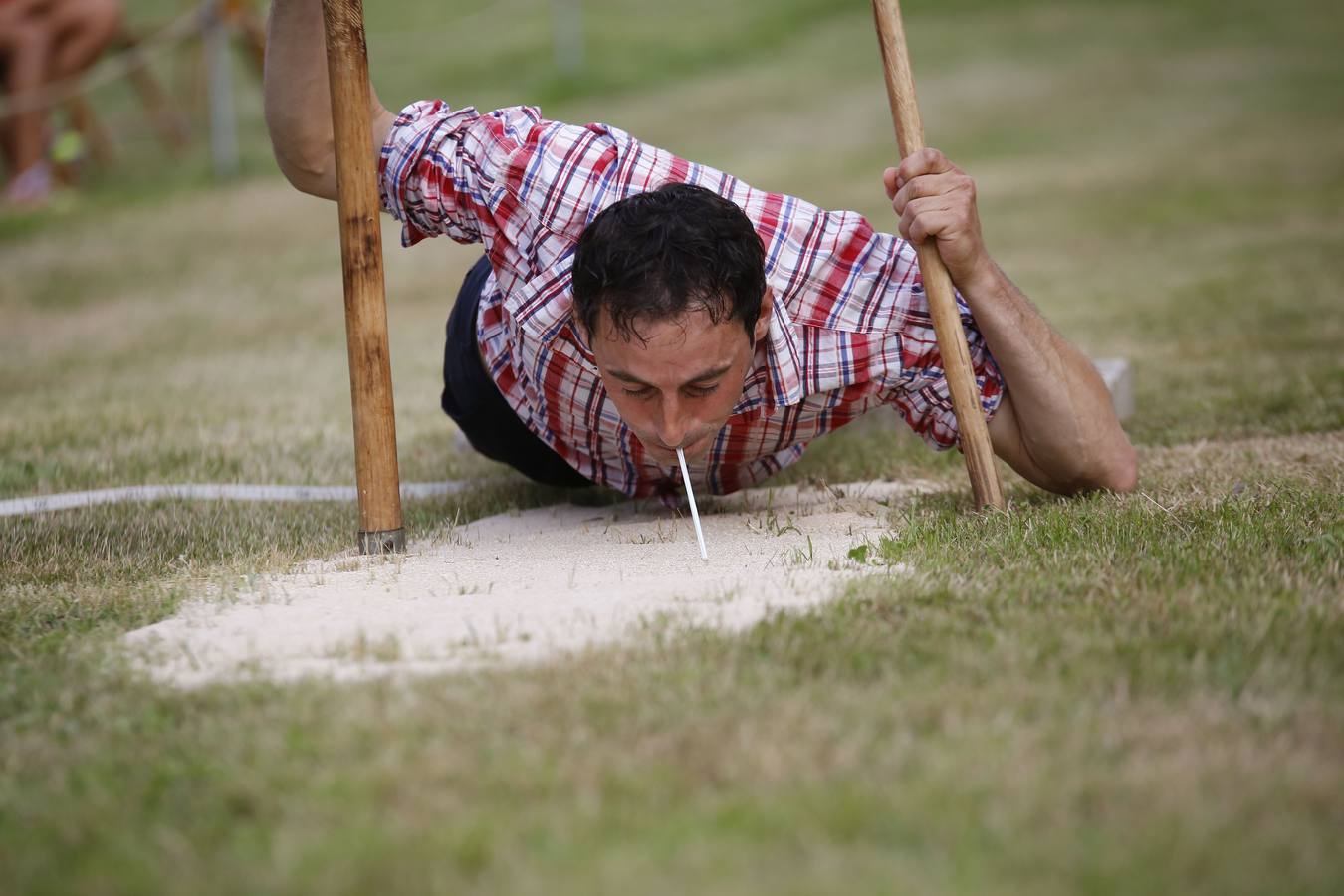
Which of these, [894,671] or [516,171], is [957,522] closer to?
[894,671]

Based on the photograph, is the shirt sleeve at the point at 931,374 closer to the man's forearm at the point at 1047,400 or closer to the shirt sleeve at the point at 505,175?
the man's forearm at the point at 1047,400

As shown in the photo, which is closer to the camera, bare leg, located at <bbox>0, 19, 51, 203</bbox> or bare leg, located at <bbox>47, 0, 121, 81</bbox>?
bare leg, located at <bbox>0, 19, 51, 203</bbox>

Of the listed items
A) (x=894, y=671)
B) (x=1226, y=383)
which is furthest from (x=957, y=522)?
(x=1226, y=383)

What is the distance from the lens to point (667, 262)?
2.70 metres

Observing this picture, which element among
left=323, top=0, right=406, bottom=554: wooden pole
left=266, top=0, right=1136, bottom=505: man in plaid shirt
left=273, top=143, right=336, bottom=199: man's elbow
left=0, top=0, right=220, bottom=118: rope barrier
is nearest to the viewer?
left=266, top=0, right=1136, bottom=505: man in plaid shirt

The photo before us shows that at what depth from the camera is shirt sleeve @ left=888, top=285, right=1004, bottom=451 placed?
3.14m

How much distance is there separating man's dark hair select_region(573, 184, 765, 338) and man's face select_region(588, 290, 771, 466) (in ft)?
0.07

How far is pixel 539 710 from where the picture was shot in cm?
198

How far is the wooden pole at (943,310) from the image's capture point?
9.93 ft

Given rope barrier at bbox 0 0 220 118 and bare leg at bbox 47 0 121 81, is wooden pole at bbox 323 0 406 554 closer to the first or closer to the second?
rope barrier at bbox 0 0 220 118

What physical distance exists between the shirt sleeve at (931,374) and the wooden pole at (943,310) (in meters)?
0.04

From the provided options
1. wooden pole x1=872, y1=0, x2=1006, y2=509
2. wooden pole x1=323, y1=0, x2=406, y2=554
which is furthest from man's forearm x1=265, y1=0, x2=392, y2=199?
wooden pole x1=872, y1=0, x2=1006, y2=509

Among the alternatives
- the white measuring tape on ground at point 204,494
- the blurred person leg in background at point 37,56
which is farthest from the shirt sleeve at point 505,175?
the blurred person leg in background at point 37,56

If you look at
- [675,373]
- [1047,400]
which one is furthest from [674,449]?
[1047,400]
